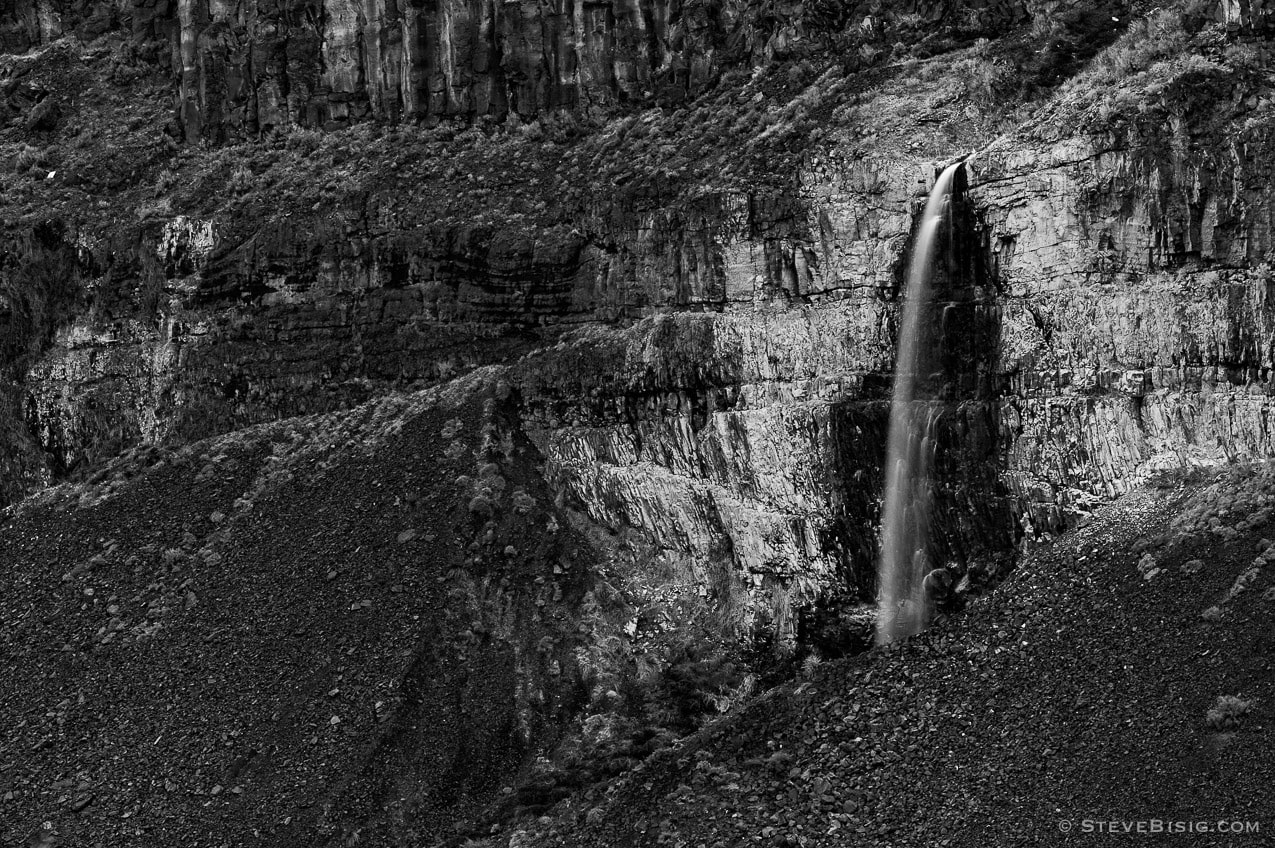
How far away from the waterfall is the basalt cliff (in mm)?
436

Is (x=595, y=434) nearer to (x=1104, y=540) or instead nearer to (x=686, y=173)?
(x=686, y=173)

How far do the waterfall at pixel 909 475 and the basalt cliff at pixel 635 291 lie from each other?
0.44 meters

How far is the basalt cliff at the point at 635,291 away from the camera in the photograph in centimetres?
4225

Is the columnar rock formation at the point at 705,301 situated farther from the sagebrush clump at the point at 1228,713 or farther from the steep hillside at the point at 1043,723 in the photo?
the sagebrush clump at the point at 1228,713

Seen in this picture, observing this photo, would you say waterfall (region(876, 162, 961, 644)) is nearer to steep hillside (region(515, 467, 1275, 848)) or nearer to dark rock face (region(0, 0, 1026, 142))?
steep hillside (region(515, 467, 1275, 848))

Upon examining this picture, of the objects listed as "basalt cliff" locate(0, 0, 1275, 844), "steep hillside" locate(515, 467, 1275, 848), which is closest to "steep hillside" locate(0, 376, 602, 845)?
"basalt cliff" locate(0, 0, 1275, 844)

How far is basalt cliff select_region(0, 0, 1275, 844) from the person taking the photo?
42250 millimetres

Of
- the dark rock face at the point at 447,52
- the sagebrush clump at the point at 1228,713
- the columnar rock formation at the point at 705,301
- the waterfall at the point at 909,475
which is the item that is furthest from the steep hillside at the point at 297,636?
the sagebrush clump at the point at 1228,713

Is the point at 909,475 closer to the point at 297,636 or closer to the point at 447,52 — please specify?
the point at 297,636

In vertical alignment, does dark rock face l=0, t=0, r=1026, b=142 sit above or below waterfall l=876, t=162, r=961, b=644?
above

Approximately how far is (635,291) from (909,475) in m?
10.4

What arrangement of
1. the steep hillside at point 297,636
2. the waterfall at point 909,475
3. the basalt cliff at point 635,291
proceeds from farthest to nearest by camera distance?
1. the waterfall at point 909,475
2. the basalt cliff at point 635,291
3. the steep hillside at point 297,636

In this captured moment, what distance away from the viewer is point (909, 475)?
44625 millimetres

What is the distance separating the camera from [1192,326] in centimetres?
4075
